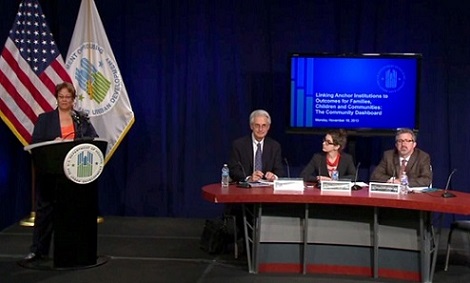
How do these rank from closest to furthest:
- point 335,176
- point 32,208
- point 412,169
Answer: point 335,176
point 412,169
point 32,208

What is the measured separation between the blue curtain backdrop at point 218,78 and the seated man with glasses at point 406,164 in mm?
1494

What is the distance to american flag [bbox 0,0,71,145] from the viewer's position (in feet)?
20.1

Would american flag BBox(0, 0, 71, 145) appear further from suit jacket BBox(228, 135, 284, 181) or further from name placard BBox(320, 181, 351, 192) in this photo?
name placard BBox(320, 181, 351, 192)

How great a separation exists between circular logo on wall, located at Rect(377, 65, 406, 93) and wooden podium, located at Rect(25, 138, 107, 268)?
9.15ft

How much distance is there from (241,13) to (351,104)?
1.58m

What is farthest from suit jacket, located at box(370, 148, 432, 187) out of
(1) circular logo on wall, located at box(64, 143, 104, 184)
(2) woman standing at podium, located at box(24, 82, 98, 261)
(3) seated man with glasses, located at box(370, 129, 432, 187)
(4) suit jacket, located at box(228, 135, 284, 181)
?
(2) woman standing at podium, located at box(24, 82, 98, 261)

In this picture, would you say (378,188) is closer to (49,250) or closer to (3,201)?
(49,250)

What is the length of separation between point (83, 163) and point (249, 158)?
156cm

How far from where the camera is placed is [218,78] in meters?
6.91

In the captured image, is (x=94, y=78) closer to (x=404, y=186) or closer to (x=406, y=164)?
(x=406, y=164)

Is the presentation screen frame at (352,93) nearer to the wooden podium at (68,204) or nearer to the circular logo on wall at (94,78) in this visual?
the circular logo on wall at (94,78)

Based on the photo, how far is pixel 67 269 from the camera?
4.63 m

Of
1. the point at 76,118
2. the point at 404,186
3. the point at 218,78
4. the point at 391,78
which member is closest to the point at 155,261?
the point at 76,118

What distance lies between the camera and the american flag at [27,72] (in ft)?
20.1
